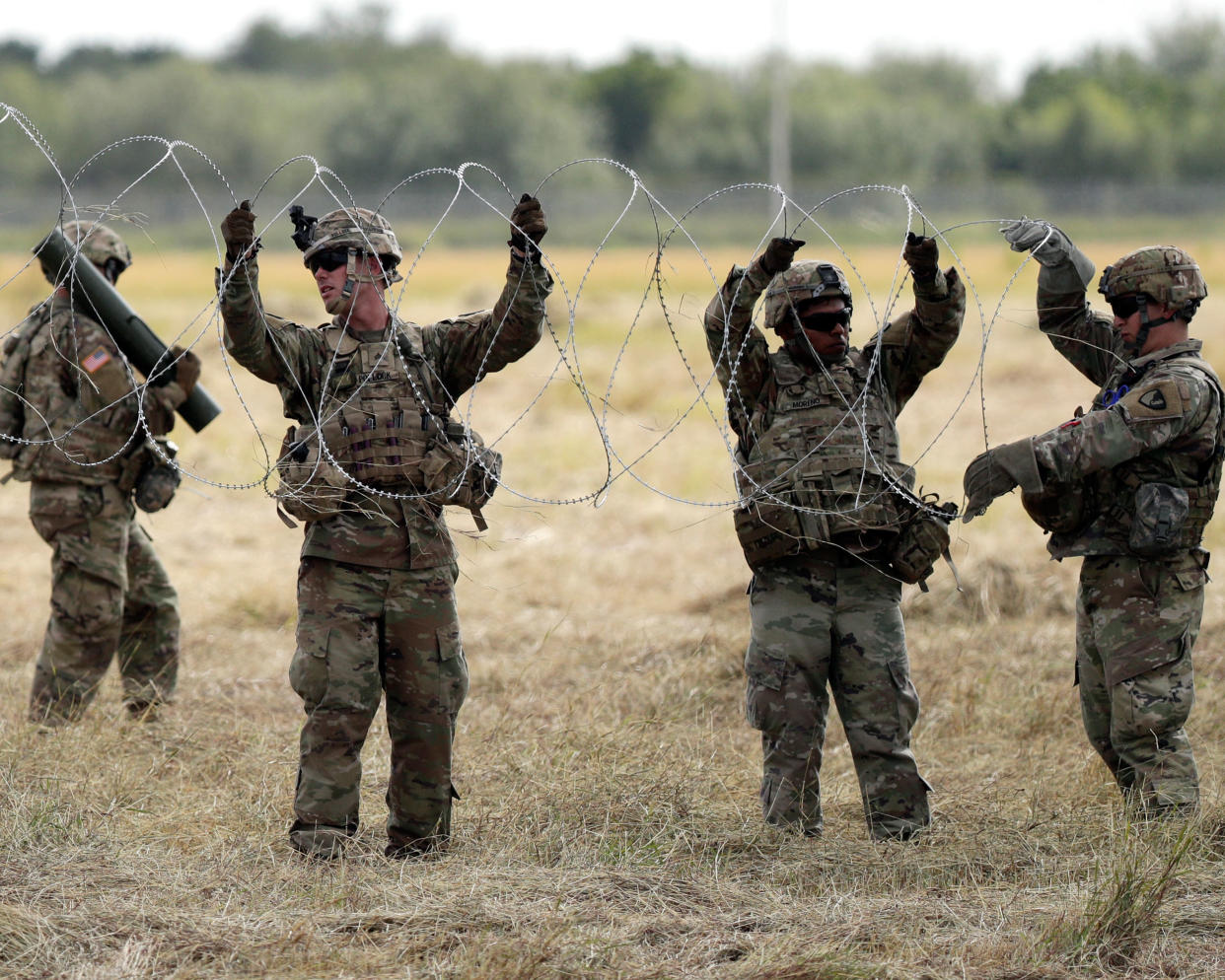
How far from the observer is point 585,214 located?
36.2 metres

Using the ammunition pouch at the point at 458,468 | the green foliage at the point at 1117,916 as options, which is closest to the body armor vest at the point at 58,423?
the ammunition pouch at the point at 458,468

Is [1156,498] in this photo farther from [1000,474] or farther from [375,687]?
[375,687]

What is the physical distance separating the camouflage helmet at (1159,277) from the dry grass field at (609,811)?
85 cm

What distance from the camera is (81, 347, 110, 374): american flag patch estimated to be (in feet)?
22.1

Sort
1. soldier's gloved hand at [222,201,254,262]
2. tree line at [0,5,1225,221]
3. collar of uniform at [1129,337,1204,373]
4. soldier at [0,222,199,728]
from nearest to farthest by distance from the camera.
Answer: soldier's gloved hand at [222,201,254,262] → collar of uniform at [1129,337,1204,373] → soldier at [0,222,199,728] → tree line at [0,5,1225,221]

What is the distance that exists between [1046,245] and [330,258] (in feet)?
8.05

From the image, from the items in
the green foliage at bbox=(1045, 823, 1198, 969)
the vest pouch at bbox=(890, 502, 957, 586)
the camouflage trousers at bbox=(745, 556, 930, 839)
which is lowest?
the green foliage at bbox=(1045, 823, 1198, 969)

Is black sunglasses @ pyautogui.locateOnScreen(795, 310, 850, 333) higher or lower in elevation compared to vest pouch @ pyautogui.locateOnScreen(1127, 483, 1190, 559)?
higher

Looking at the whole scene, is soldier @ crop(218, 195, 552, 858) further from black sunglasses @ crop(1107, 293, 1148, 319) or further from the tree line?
the tree line

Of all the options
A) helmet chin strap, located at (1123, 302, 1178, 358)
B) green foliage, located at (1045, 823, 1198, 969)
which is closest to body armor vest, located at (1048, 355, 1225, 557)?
helmet chin strap, located at (1123, 302, 1178, 358)

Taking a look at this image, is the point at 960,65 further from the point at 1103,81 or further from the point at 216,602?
the point at 216,602

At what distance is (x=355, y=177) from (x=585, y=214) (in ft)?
55.9

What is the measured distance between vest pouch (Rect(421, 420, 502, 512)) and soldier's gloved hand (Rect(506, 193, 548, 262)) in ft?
2.05

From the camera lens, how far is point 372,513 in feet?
16.3
